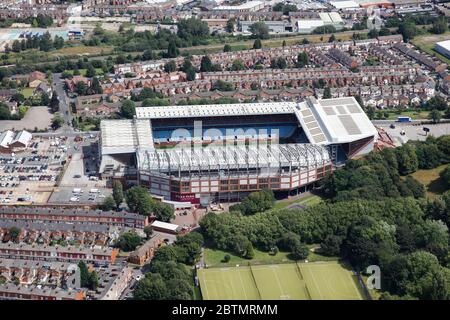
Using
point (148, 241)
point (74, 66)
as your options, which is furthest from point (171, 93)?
point (148, 241)

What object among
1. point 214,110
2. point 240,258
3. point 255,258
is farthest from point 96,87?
point 255,258

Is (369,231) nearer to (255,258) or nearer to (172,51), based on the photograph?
(255,258)

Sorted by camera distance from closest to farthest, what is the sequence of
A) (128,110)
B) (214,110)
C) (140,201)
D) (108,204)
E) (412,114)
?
(140,201)
(108,204)
(214,110)
(128,110)
(412,114)

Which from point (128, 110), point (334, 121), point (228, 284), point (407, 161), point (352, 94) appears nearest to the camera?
point (228, 284)

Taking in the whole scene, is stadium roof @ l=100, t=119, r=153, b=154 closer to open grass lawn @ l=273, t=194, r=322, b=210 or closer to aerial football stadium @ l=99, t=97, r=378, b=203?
aerial football stadium @ l=99, t=97, r=378, b=203

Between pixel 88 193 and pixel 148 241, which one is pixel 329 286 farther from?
pixel 88 193
